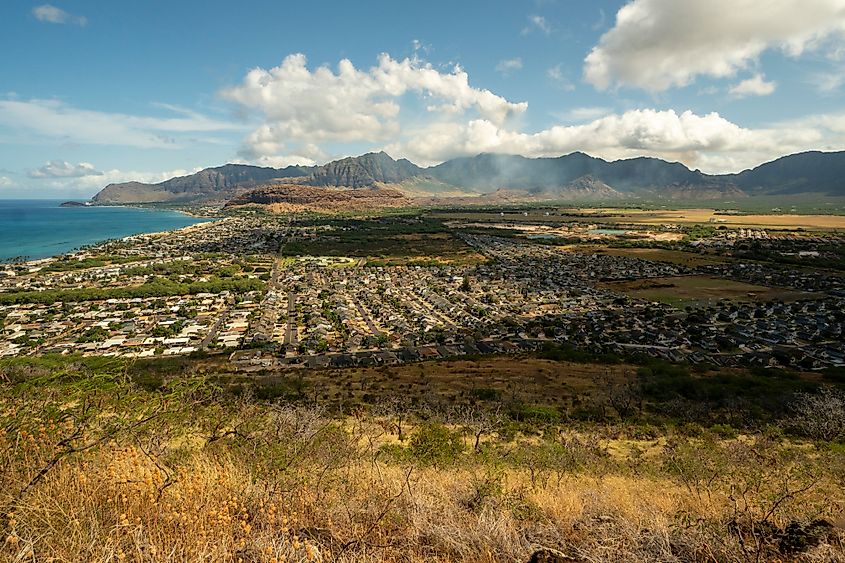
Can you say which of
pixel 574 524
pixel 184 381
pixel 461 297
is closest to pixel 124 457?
pixel 184 381

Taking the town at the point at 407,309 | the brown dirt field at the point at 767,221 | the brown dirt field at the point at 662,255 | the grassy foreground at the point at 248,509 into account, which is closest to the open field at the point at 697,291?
the town at the point at 407,309

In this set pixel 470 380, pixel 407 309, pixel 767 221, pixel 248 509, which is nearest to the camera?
pixel 248 509

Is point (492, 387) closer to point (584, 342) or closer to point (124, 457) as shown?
point (584, 342)

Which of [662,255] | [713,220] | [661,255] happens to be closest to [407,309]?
[661,255]

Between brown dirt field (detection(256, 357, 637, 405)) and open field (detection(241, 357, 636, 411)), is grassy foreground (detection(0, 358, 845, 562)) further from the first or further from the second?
brown dirt field (detection(256, 357, 637, 405))

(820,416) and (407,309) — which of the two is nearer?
(820,416)

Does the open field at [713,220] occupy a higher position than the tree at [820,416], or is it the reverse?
the open field at [713,220]

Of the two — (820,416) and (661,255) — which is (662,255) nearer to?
(661,255)

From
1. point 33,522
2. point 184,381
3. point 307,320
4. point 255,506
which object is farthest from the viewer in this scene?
point 307,320

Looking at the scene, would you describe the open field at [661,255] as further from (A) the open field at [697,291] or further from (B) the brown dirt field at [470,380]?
(B) the brown dirt field at [470,380]
